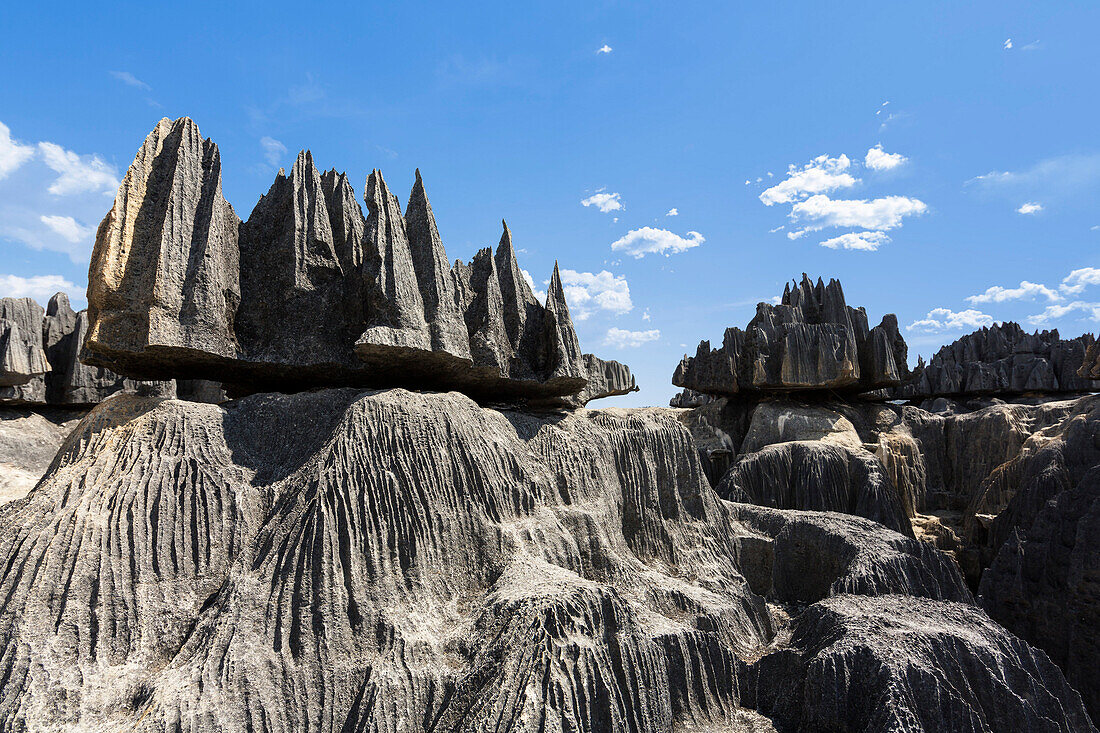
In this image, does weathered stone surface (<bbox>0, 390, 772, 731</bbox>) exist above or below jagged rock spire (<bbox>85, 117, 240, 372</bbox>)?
below

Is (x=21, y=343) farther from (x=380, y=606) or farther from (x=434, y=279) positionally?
(x=380, y=606)

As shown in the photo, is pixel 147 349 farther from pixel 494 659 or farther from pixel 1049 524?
pixel 1049 524

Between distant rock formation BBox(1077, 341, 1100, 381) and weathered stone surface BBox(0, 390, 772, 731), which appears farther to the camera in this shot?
distant rock formation BBox(1077, 341, 1100, 381)

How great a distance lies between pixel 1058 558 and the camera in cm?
1443

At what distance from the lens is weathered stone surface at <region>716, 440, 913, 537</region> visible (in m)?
19.1

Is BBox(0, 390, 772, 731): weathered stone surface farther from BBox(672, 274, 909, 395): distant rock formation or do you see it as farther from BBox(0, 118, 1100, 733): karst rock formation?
BBox(672, 274, 909, 395): distant rock formation

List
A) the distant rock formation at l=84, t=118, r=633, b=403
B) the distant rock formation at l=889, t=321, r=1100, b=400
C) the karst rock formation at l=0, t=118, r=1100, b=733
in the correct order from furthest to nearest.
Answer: the distant rock formation at l=889, t=321, r=1100, b=400 → the distant rock formation at l=84, t=118, r=633, b=403 → the karst rock formation at l=0, t=118, r=1100, b=733

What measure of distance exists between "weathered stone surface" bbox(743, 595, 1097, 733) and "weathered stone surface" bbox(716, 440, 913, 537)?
1004cm

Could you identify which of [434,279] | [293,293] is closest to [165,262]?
[293,293]

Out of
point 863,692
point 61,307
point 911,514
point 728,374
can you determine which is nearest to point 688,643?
point 863,692

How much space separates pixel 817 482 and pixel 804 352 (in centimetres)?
862

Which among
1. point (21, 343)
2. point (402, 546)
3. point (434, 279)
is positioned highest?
point (21, 343)

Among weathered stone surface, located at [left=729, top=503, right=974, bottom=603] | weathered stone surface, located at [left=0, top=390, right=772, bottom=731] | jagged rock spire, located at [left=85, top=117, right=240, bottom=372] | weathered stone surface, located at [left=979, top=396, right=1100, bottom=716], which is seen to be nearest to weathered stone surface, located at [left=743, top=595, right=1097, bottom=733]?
weathered stone surface, located at [left=0, top=390, right=772, bottom=731]

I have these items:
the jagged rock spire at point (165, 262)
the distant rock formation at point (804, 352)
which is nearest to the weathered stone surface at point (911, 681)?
the jagged rock spire at point (165, 262)
